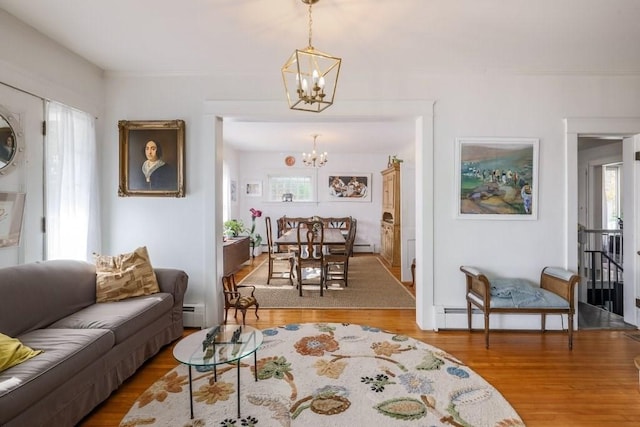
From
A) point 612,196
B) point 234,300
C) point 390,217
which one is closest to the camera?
point 234,300

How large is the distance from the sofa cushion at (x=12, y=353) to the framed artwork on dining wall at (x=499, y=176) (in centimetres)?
348

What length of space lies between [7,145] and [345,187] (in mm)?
6366

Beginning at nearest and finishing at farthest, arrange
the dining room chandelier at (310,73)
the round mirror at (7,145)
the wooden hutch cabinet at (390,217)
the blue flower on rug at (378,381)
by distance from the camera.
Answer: the dining room chandelier at (310,73)
the blue flower on rug at (378,381)
the round mirror at (7,145)
the wooden hutch cabinet at (390,217)

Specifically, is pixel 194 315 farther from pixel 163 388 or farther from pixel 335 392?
pixel 335 392

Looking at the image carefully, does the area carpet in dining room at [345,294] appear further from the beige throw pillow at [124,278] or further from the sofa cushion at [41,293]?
the sofa cushion at [41,293]

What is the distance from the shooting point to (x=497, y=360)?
2.64 metres

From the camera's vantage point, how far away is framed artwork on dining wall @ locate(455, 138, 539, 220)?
127 inches

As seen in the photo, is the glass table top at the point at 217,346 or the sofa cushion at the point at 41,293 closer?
the glass table top at the point at 217,346

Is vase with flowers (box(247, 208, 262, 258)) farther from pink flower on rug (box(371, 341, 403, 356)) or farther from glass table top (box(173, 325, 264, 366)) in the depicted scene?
glass table top (box(173, 325, 264, 366))

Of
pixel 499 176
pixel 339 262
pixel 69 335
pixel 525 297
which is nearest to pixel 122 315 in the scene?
pixel 69 335

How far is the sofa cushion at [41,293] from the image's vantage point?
2.01 m

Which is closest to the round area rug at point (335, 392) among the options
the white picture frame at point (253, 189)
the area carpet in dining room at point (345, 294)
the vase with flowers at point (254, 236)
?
the area carpet in dining room at point (345, 294)

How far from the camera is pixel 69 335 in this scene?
1961 millimetres

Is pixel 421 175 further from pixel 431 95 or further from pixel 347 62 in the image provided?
pixel 347 62
